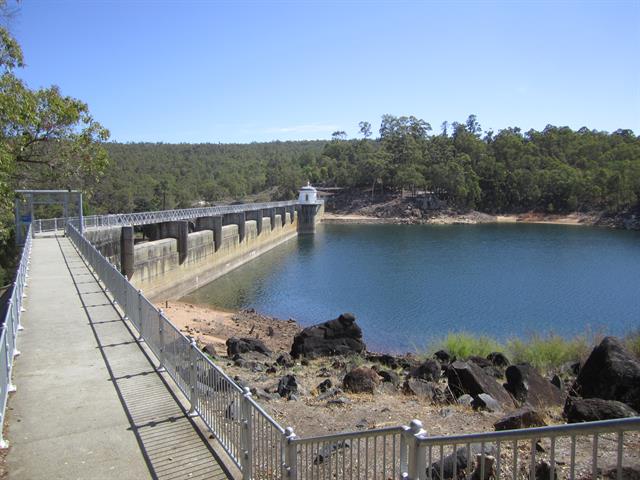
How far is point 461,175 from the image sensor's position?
9488cm

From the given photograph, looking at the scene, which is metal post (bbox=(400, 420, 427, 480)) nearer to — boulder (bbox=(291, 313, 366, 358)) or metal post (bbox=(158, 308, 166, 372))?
metal post (bbox=(158, 308, 166, 372))

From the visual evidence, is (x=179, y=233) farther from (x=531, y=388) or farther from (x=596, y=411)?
(x=596, y=411)

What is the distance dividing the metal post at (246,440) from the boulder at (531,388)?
7.64m

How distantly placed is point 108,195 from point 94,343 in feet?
241

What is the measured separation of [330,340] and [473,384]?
7411 millimetres

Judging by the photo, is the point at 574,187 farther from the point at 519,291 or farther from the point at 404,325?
the point at 404,325

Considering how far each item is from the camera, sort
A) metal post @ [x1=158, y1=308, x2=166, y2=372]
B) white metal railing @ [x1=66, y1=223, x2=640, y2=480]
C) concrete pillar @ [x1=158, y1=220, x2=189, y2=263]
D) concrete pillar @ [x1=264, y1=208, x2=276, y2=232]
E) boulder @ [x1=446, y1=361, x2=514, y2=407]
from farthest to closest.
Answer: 1. concrete pillar @ [x1=264, y1=208, x2=276, y2=232]
2. concrete pillar @ [x1=158, y1=220, x2=189, y2=263]
3. boulder @ [x1=446, y1=361, x2=514, y2=407]
4. metal post @ [x1=158, y1=308, x2=166, y2=372]
5. white metal railing @ [x1=66, y1=223, x2=640, y2=480]

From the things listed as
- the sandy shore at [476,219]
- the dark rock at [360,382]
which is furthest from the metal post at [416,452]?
the sandy shore at [476,219]

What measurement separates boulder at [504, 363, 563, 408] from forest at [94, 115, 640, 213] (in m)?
71.5

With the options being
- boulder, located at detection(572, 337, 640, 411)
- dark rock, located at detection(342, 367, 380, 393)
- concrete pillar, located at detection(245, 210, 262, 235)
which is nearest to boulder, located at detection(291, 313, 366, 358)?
dark rock, located at detection(342, 367, 380, 393)

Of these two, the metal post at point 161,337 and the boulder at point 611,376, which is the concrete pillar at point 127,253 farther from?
the boulder at point 611,376

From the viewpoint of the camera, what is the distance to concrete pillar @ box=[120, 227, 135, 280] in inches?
1126

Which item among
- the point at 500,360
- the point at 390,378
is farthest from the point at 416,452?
the point at 500,360

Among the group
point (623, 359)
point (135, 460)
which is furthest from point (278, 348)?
point (135, 460)
